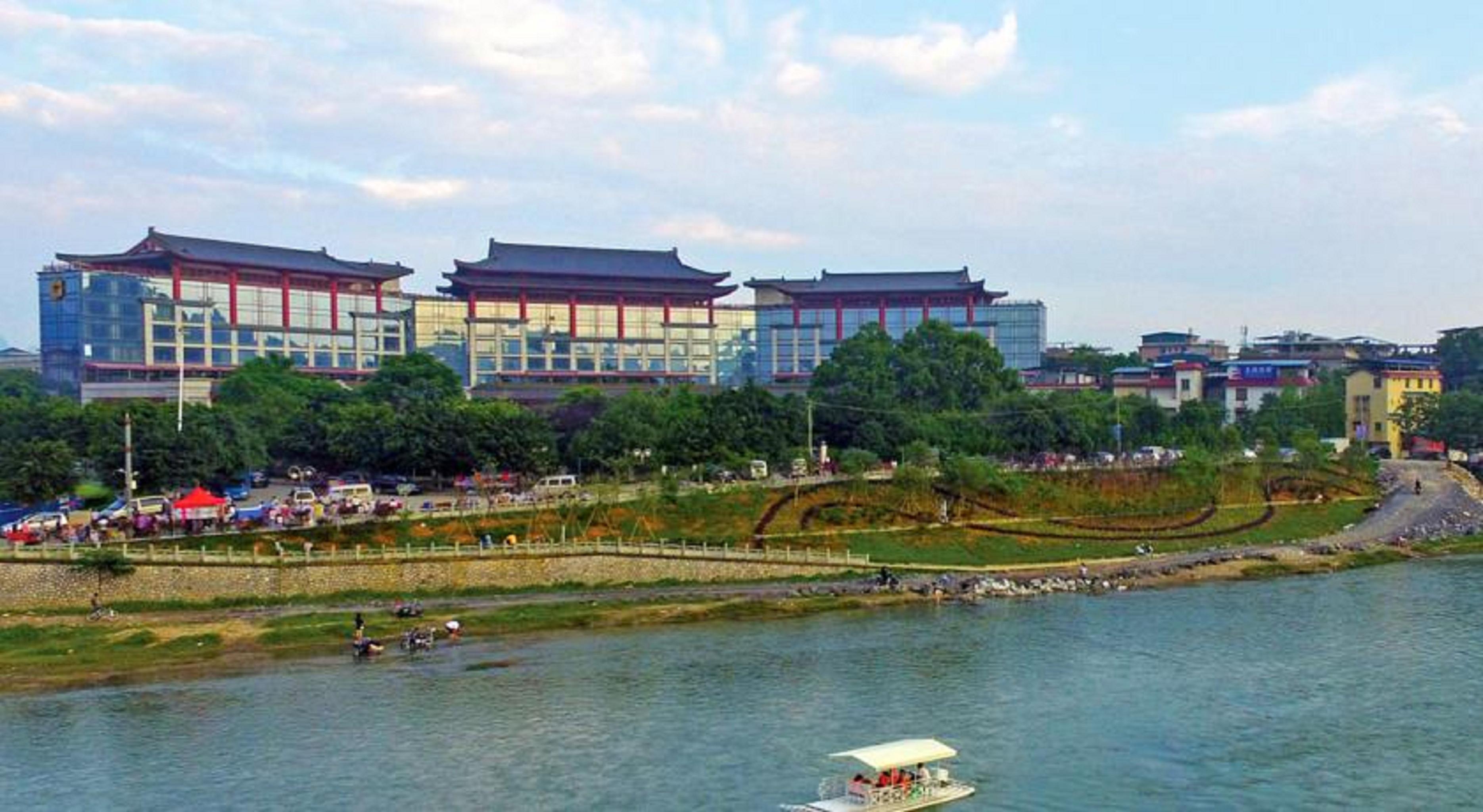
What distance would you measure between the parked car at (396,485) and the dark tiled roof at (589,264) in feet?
199

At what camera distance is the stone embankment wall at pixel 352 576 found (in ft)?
167

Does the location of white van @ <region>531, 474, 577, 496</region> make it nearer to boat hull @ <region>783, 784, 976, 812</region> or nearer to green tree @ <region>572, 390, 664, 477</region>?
green tree @ <region>572, 390, 664, 477</region>

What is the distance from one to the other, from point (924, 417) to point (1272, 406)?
128 feet

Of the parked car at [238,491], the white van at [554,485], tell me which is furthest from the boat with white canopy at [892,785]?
the parked car at [238,491]

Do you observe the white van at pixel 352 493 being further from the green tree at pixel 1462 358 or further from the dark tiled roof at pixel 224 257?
the green tree at pixel 1462 358

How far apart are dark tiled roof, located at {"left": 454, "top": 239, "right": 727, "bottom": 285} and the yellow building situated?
2562 inches

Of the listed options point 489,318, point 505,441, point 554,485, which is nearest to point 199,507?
point 505,441

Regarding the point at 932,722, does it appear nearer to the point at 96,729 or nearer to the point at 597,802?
the point at 597,802

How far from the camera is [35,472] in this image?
198 ft

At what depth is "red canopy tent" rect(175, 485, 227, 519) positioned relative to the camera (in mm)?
56688

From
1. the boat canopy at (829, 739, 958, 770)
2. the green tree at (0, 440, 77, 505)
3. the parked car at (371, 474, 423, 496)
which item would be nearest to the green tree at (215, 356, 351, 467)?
the parked car at (371, 474, 423, 496)

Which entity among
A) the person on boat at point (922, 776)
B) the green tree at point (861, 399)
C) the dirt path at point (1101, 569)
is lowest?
the person on boat at point (922, 776)

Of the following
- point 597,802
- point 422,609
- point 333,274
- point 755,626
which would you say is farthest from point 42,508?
point 333,274

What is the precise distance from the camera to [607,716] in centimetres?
3775
